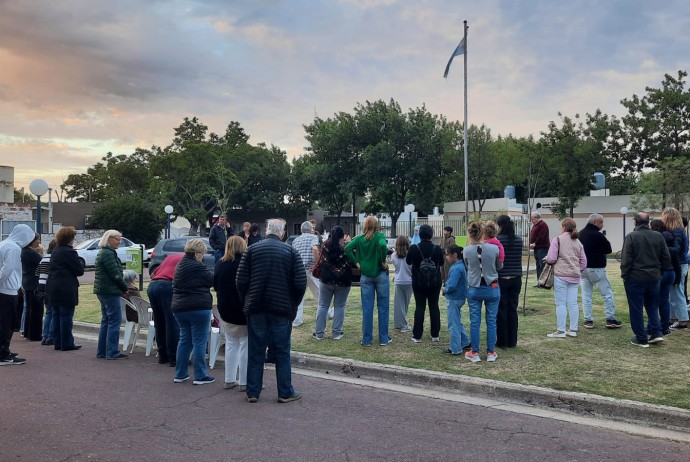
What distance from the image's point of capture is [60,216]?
5541 cm

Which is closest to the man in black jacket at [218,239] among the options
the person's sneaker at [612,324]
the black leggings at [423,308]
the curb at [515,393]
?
the curb at [515,393]

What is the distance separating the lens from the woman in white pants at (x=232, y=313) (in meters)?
6.36

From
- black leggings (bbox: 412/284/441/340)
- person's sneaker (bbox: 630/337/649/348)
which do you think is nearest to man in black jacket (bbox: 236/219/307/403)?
black leggings (bbox: 412/284/441/340)

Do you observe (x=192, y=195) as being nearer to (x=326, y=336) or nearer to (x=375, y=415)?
(x=326, y=336)

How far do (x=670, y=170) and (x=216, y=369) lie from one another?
3023 centimetres

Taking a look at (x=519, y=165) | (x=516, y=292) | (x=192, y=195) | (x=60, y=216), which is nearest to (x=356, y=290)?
(x=516, y=292)

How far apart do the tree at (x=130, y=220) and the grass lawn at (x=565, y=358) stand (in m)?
33.9

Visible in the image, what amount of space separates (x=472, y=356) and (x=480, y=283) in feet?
3.24

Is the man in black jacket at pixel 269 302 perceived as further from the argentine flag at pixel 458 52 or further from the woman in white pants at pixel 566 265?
the argentine flag at pixel 458 52

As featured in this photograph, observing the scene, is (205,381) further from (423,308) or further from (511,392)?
(511,392)

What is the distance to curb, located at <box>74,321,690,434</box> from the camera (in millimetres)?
5363

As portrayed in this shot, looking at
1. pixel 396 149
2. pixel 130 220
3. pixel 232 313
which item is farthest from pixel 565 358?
pixel 130 220

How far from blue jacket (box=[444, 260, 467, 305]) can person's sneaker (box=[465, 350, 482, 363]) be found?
71 cm

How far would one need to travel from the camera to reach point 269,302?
5.84m
